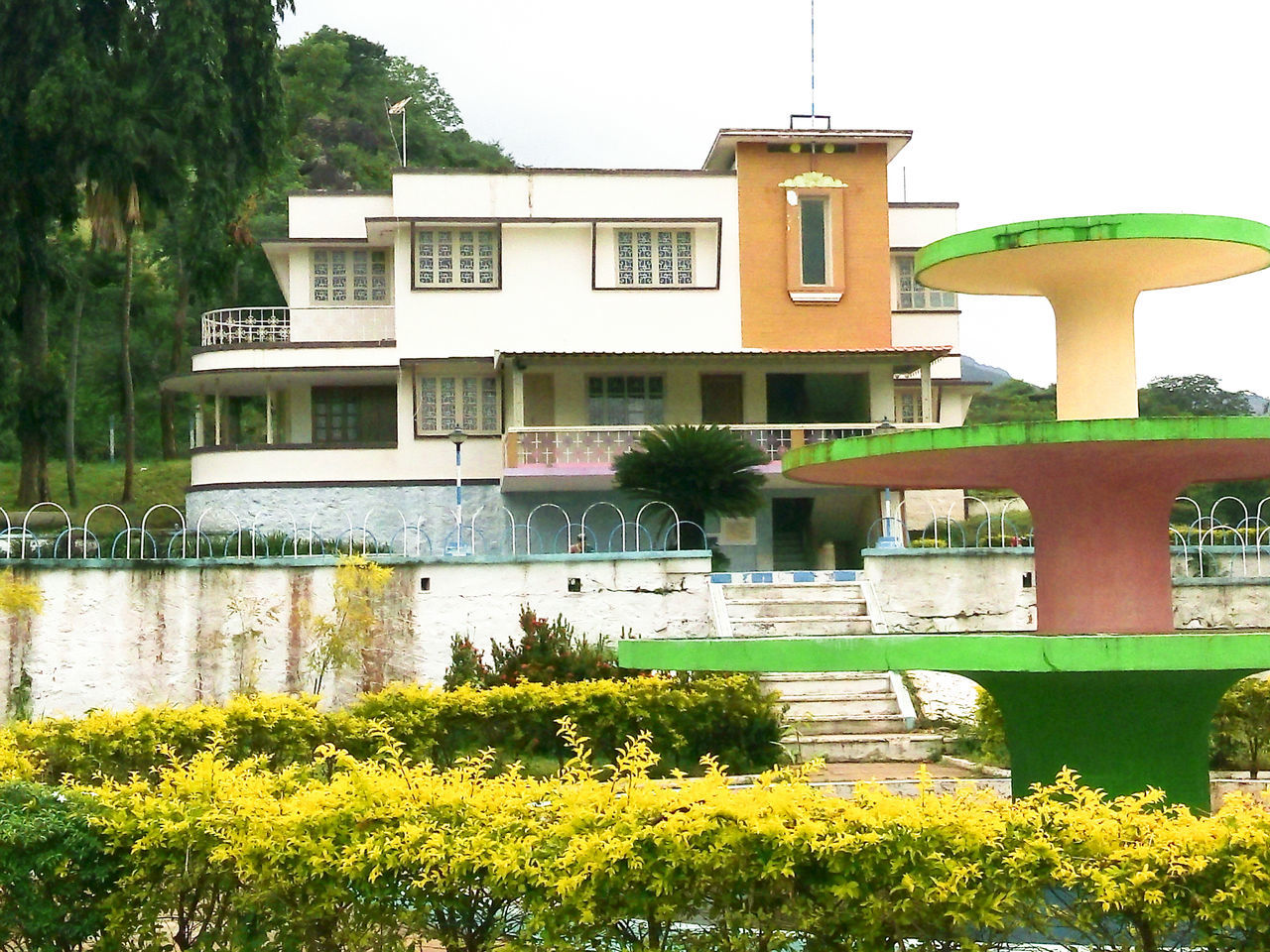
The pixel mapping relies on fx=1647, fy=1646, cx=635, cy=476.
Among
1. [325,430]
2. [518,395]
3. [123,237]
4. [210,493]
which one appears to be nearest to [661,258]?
[518,395]

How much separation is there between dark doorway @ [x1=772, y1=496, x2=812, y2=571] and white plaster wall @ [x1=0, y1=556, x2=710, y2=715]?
9476 mm

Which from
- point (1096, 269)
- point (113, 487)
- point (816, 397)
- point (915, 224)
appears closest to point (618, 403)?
point (816, 397)

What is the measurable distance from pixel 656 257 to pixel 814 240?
3.33 m

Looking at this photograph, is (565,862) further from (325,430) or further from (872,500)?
(325,430)

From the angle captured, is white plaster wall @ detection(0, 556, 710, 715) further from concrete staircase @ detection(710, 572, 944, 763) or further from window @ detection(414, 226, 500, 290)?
window @ detection(414, 226, 500, 290)

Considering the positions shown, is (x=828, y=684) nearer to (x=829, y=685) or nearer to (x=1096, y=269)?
(x=829, y=685)

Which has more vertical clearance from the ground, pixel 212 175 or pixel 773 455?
pixel 212 175

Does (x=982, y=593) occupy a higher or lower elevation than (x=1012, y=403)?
lower

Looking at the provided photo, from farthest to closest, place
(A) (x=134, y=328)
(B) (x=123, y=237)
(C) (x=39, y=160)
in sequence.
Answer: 1. (A) (x=134, y=328)
2. (B) (x=123, y=237)
3. (C) (x=39, y=160)

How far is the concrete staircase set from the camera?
1875 centimetres

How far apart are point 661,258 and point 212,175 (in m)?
9.08

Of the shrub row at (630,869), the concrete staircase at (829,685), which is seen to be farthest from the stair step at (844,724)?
the shrub row at (630,869)

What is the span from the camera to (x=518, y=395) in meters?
30.9

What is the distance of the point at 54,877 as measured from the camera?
8.86 meters
